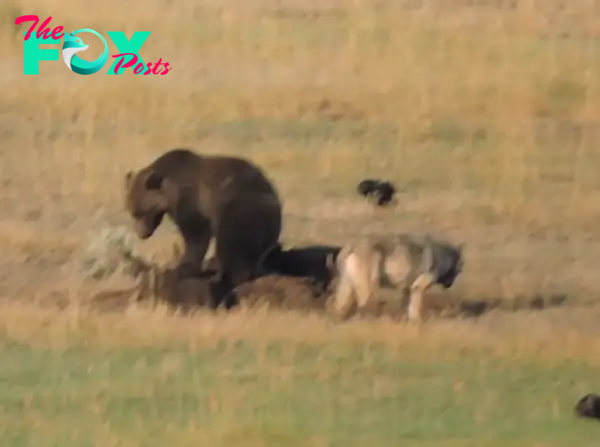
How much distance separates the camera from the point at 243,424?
2.85 feet

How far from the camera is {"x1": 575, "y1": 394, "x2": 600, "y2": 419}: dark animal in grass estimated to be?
34.1 inches

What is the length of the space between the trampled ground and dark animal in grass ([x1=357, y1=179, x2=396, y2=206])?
0.01 m

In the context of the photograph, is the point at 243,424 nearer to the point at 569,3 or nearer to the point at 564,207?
the point at 564,207

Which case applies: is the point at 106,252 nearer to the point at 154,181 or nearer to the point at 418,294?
the point at 154,181

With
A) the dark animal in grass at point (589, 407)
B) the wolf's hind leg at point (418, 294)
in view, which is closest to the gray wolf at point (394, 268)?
the wolf's hind leg at point (418, 294)

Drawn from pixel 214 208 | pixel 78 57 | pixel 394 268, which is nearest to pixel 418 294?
pixel 394 268

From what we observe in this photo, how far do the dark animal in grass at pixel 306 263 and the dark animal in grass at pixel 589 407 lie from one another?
1.03 feet

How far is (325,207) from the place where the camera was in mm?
907

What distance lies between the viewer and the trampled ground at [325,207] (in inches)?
34.4

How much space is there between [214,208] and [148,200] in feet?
0.26

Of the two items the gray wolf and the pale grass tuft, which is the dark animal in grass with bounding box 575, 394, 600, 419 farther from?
the pale grass tuft

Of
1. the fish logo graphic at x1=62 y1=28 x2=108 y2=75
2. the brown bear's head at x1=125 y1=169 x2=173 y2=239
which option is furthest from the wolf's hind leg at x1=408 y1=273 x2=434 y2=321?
the fish logo graphic at x1=62 y1=28 x2=108 y2=75

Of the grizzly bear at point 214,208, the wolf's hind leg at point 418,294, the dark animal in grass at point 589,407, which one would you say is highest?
the grizzly bear at point 214,208

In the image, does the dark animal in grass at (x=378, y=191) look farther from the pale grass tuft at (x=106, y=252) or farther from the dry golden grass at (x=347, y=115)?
the pale grass tuft at (x=106, y=252)
